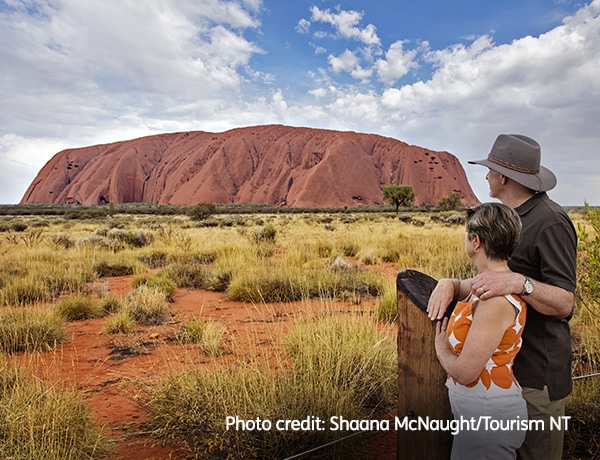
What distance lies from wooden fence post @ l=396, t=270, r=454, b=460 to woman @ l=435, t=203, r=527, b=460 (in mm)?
173

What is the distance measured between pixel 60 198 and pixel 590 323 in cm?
13161

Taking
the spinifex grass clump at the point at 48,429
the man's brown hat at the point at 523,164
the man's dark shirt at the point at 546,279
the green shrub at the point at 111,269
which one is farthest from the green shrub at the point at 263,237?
the man's dark shirt at the point at 546,279

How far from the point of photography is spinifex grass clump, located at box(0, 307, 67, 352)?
15.9 feet

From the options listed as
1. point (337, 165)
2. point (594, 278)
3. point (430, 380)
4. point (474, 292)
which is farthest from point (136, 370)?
point (337, 165)

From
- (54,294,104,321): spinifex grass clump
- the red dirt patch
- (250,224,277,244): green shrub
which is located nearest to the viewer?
the red dirt patch

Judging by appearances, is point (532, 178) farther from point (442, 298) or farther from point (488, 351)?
point (488, 351)

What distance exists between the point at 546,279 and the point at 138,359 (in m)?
4.32

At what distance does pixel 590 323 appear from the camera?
5.02 metres

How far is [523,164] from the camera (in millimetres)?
1945

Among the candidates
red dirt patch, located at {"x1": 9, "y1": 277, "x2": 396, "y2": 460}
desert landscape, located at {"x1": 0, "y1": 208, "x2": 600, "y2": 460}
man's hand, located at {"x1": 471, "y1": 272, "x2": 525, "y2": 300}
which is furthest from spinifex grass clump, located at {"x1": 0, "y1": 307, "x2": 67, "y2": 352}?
man's hand, located at {"x1": 471, "y1": 272, "x2": 525, "y2": 300}

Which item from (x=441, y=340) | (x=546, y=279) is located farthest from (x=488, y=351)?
(x=546, y=279)

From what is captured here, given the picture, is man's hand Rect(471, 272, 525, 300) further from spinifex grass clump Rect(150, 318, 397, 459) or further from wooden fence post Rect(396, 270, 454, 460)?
spinifex grass clump Rect(150, 318, 397, 459)

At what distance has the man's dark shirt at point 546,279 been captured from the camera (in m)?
1.78

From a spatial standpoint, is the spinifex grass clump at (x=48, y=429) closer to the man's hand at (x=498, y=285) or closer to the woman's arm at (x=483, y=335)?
the woman's arm at (x=483, y=335)
